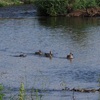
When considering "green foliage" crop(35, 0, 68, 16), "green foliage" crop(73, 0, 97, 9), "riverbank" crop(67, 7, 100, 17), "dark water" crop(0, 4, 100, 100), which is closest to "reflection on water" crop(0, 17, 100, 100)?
"dark water" crop(0, 4, 100, 100)

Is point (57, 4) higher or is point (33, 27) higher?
point (57, 4)

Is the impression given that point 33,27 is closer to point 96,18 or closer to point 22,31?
point 22,31

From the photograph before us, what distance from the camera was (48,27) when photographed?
56906 mm

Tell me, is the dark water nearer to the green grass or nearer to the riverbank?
the riverbank

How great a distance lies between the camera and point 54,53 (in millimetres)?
40531

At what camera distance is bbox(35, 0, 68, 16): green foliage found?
6756 centimetres

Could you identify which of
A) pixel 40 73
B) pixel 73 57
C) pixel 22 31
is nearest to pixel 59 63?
pixel 73 57

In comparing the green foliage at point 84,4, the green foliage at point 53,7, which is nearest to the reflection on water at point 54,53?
the green foliage at point 53,7

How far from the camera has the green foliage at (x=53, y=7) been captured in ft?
222

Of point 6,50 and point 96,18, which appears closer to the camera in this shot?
point 6,50

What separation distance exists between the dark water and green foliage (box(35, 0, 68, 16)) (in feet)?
8.05

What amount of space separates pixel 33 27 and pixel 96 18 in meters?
11.3

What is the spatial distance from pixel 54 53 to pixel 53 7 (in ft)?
92.3

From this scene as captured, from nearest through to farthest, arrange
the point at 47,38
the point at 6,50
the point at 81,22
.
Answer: the point at 6,50 → the point at 47,38 → the point at 81,22
